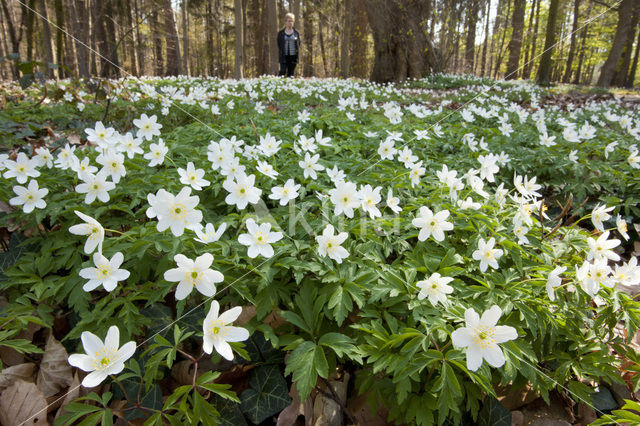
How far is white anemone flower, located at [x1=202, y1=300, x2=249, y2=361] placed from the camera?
135cm

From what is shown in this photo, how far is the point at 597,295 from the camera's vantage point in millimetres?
1766

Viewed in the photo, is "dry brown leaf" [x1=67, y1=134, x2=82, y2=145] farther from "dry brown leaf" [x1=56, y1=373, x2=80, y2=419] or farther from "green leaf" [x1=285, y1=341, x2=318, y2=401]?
"green leaf" [x1=285, y1=341, x2=318, y2=401]

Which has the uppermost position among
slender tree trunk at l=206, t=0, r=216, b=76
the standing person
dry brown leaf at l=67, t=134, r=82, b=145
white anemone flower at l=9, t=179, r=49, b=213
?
slender tree trunk at l=206, t=0, r=216, b=76

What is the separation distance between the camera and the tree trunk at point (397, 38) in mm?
12852

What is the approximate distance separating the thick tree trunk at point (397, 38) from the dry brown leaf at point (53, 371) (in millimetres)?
14320

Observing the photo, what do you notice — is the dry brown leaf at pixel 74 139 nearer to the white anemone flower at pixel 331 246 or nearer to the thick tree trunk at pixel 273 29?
the white anemone flower at pixel 331 246

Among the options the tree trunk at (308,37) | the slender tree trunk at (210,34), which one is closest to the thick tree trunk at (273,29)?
the slender tree trunk at (210,34)

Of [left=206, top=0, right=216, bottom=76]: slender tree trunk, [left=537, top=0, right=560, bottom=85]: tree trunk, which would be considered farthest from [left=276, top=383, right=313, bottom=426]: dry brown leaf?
[left=206, top=0, right=216, bottom=76]: slender tree trunk

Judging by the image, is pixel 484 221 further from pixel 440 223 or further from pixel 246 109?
pixel 246 109

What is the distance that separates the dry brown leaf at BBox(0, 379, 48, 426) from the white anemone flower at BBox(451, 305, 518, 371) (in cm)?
185

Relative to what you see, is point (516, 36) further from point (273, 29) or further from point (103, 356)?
point (103, 356)

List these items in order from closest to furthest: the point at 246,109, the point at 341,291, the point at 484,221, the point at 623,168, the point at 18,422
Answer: the point at 18,422 < the point at 341,291 < the point at 484,221 < the point at 623,168 < the point at 246,109

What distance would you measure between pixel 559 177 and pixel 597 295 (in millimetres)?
2375

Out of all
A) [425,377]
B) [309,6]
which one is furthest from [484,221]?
[309,6]
